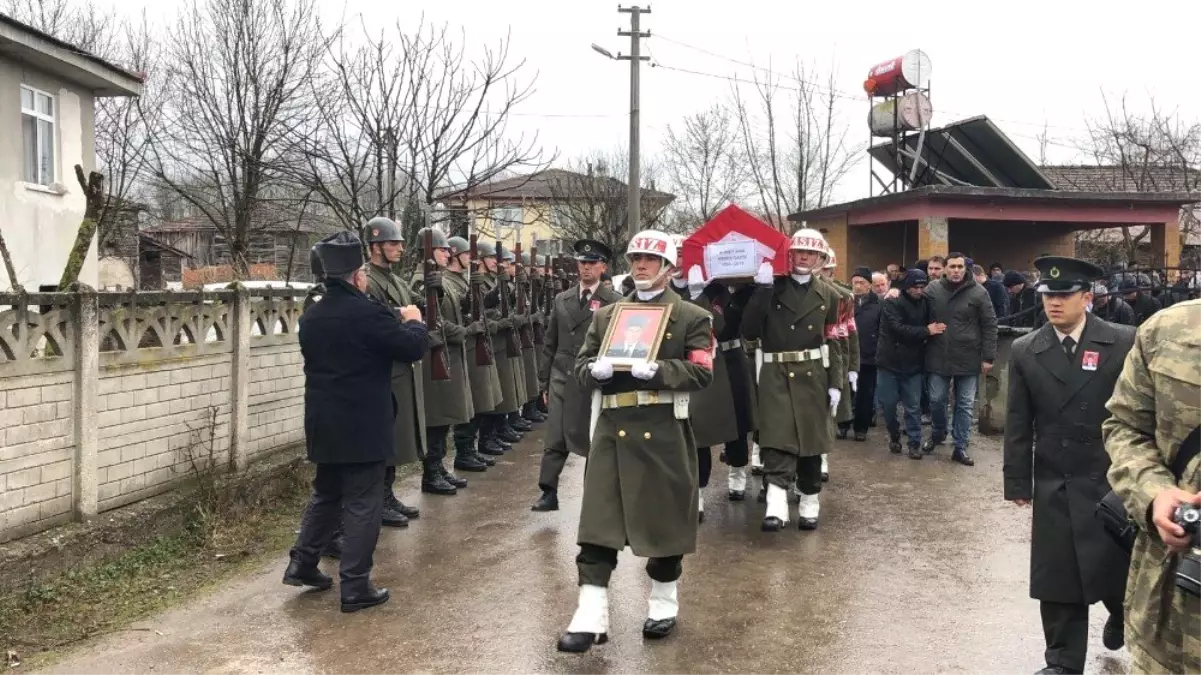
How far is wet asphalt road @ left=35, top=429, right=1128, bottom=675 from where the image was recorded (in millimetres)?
4492

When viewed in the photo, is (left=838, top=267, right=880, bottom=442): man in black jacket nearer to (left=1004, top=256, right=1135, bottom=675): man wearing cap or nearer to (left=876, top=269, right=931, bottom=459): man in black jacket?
(left=876, top=269, right=931, bottom=459): man in black jacket

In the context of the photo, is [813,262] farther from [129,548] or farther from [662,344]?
[129,548]

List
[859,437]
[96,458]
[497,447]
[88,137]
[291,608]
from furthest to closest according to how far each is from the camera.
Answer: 1. [88,137]
2. [859,437]
3. [497,447]
4. [96,458]
5. [291,608]

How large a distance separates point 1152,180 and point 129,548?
27246 millimetres

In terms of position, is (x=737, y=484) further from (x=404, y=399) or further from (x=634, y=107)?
(x=634, y=107)

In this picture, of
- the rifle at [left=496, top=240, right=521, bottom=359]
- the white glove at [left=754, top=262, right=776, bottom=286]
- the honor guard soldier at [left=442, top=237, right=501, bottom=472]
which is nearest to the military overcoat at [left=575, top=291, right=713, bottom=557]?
the white glove at [left=754, top=262, right=776, bottom=286]

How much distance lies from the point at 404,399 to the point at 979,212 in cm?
1280

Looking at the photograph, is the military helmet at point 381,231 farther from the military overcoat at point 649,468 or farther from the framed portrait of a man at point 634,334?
the military overcoat at point 649,468

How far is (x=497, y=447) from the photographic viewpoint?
10109 mm

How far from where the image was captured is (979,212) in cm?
1656

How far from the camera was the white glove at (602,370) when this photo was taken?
4609 millimetres

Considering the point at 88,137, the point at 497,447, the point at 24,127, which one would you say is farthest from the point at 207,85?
the point at 497,447

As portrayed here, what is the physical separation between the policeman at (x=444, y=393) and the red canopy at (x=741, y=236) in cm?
211

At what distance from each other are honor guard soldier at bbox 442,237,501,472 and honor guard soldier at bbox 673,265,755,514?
7.44 ft
